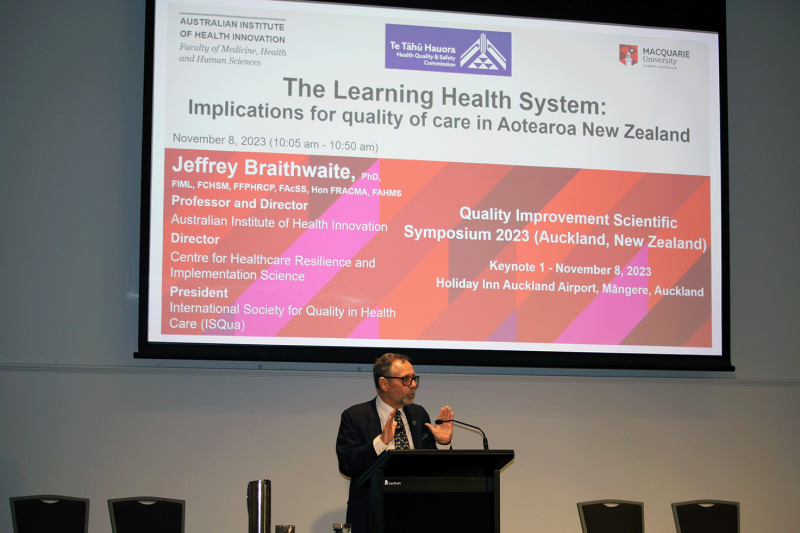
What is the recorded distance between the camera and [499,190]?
3.88 metres

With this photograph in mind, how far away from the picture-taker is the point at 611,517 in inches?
121

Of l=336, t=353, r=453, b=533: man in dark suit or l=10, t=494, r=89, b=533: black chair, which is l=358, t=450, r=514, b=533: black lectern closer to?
l=336, t=353, r=453, b=533: man in dark suit

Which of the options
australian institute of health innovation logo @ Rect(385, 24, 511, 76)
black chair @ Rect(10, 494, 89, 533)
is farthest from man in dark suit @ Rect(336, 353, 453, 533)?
australian institute of health innovation logo @ Rect(385, 24, 511, 76)

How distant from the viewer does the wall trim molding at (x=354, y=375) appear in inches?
144

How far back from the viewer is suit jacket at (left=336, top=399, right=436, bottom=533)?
279 cm

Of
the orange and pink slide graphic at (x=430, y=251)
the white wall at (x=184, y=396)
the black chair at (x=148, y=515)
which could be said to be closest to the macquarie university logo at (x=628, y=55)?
the orange and pink slide graphic at (x=430, y=251)

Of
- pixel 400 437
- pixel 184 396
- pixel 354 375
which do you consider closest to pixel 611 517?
pixel 400 437

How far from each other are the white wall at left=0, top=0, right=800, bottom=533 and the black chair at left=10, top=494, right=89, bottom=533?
728mm

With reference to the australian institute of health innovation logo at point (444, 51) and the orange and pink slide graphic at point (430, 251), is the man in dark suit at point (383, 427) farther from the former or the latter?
the australian institute of health innovation logo at point (444, 51)

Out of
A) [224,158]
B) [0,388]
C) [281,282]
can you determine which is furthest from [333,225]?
[0,388]

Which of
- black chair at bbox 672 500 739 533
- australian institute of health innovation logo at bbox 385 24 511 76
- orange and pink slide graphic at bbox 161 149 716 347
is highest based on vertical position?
australian institute of health innovation logo at bbox 385 24 511 76

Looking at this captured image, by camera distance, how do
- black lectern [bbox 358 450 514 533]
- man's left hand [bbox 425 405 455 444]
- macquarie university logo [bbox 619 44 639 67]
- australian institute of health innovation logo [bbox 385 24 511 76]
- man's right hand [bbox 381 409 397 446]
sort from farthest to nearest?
macquarie university logo [bbox 619 44 639 67] → australian institute of health innovation logo [bbox 385 24 511 76] → man's left hand [bbox 425 405 455 444] → man's right hand [bbox 381 409 397 446] → black lectern [bbox 358 450 514 533]

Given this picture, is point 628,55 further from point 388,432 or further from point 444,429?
point 388,432

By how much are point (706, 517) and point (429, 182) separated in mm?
2240
